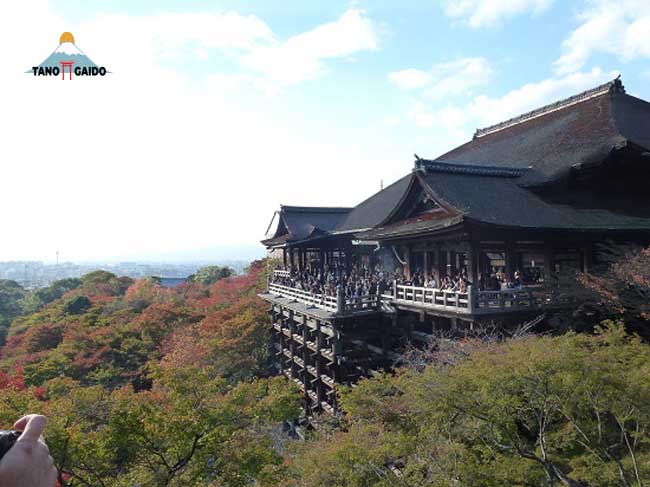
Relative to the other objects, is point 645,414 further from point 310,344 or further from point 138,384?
point 138,384

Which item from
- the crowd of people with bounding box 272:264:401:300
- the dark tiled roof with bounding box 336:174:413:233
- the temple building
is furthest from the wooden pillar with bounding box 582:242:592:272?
the dark tiled roof with bounding box 336:174:413:233

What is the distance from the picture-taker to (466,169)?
1532cm

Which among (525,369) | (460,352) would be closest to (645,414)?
(525,369)

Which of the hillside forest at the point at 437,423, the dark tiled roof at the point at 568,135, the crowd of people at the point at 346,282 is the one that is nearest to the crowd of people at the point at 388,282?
the crowd of people at the point at 346,282

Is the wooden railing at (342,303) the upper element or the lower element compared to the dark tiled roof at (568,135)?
lower

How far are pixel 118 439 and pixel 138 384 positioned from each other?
18733 mm

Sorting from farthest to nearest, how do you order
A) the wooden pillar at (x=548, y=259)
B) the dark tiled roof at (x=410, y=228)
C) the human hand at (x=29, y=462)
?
the wooden pillar at (x=548, y=259), the dark tiled roof at (x=410, y=228), the human hand at (x=29, y=462)

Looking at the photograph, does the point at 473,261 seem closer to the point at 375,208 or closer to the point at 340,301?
the point at 340,301

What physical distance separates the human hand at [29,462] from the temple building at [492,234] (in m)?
10.8

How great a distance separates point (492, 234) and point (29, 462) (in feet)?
40.3

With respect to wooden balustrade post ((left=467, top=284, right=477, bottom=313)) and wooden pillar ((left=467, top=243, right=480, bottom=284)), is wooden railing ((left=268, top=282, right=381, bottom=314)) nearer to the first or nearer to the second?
wooden pillar ((left=467, top=243, right=480, bottom=284))

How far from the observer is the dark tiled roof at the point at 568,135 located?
15.3m

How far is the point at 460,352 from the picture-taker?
1041 cm

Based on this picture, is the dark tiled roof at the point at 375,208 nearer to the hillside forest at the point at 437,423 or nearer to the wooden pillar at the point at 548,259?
the wooden pillar at the point at 548,259
